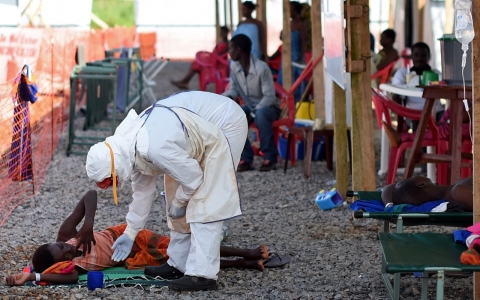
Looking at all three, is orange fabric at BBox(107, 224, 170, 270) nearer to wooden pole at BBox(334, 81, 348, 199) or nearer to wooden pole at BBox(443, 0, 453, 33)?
wooden pole at BBox(334, 81, 348, 199)

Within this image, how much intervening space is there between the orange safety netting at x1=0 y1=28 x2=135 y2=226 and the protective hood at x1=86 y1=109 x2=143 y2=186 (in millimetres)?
2480

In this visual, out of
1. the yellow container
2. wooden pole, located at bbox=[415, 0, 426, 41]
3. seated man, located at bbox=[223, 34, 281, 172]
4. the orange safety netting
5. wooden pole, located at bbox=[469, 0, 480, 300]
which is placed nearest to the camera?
wooden pole, located at bbox=[469, 0, 480, 300]

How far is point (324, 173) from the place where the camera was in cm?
828

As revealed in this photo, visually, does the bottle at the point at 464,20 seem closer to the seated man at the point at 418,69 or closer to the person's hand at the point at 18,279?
the person's hand at the point at 18,279

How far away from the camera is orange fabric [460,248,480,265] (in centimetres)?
365

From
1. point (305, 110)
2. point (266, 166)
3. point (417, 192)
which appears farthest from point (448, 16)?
point (417, 192)

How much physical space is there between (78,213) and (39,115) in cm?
548

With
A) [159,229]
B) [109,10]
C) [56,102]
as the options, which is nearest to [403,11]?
[56,102]

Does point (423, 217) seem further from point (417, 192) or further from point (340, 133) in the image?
point (340, 133)

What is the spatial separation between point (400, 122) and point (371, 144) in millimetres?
1894

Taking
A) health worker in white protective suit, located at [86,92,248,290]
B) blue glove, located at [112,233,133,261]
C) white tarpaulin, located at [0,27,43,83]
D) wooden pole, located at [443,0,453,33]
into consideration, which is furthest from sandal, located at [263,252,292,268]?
wooden pole, located at [443,0,453,33]

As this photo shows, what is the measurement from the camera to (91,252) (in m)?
4.76

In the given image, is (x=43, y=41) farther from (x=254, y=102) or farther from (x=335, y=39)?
(x=335, y=39)

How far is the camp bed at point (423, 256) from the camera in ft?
11.7
